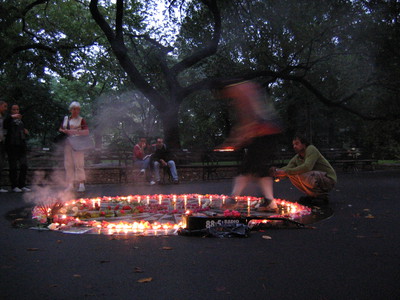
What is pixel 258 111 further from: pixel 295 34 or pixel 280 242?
pixel 295 34

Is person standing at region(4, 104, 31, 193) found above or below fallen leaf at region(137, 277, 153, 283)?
above

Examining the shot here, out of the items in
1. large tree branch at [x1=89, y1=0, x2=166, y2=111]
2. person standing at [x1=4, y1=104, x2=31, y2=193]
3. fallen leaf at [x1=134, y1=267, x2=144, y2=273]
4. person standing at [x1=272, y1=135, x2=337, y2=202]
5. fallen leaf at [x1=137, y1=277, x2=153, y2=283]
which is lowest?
fallen leaf at [x1=137, y1=277, x2=153, y2=283]

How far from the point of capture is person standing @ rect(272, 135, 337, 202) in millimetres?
7316

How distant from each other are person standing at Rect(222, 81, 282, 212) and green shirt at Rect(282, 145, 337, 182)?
2.59 ft

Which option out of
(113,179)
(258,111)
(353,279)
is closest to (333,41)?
(113,179)

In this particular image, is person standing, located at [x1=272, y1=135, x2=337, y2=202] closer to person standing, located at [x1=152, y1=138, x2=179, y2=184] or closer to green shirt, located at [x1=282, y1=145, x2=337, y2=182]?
green shirt, located at [x1=282, y1=145, x2=337, y2=182]

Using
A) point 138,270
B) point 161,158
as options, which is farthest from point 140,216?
point 161,158

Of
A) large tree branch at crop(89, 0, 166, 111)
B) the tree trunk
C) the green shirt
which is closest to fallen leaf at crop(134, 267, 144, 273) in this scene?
the green shirt

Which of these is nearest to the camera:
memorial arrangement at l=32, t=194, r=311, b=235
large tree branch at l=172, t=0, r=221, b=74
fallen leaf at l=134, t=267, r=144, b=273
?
fallen leaf at l=134, t=267, r=144, b=273

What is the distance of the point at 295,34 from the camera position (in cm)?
1702

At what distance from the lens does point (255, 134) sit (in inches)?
260

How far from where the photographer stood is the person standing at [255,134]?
6531 millimetres

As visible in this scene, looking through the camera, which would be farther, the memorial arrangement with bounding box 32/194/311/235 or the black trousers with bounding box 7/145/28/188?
the black trousers with bounding box 7/145/28/188

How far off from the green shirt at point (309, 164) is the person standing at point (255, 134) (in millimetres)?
→ 791
